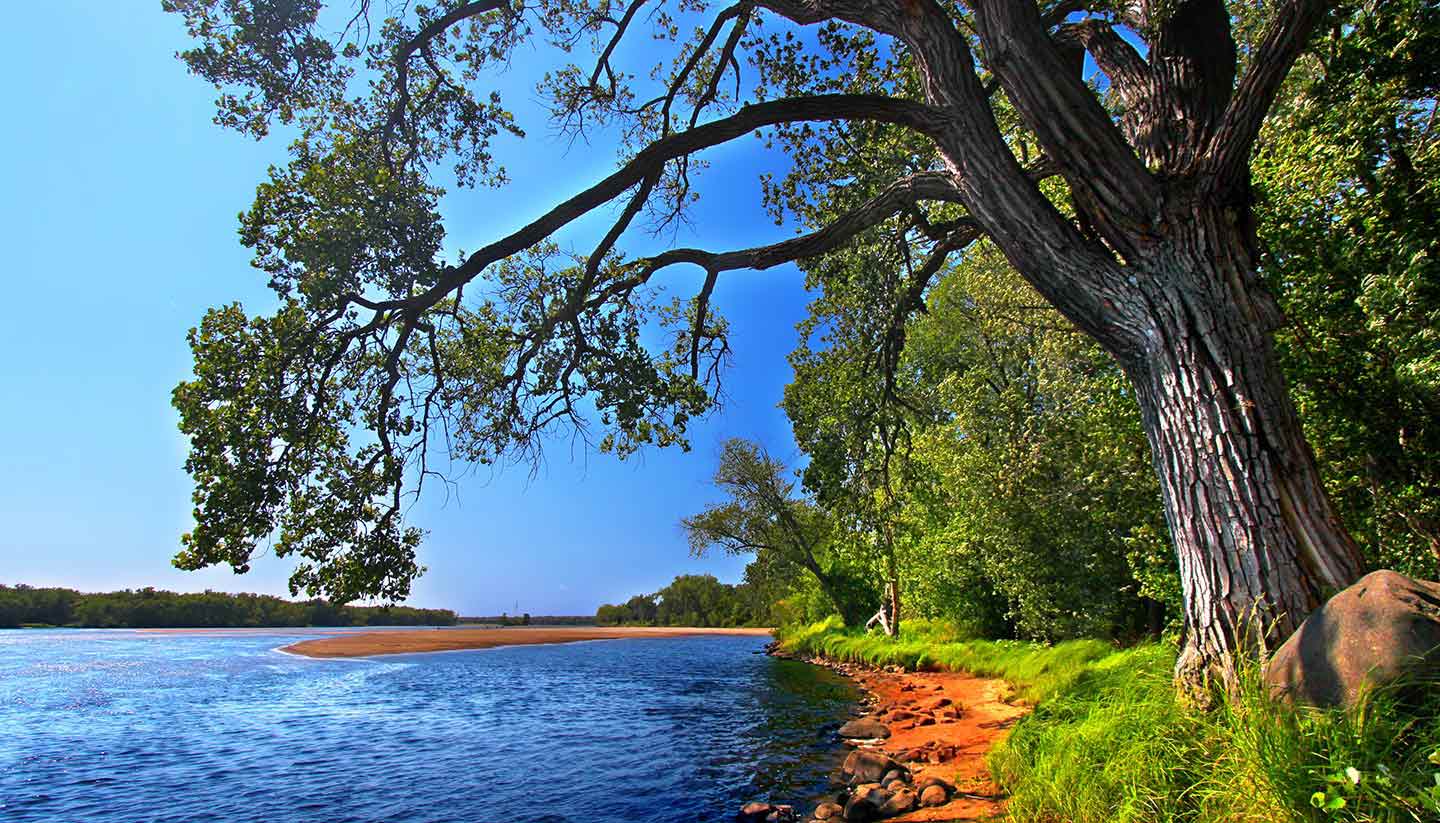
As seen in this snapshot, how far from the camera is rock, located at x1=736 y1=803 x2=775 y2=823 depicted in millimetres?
8234

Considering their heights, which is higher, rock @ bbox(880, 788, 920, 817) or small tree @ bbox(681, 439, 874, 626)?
small tree @ bbox(681, 439, 874, 626)

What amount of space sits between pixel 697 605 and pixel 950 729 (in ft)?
380

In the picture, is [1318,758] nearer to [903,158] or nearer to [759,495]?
[903,158]

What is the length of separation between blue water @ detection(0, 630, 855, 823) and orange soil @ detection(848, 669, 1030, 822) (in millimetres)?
1413

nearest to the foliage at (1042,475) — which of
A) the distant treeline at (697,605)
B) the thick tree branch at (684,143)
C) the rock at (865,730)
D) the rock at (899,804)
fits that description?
the rock at (865,730)

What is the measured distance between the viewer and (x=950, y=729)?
1230cm

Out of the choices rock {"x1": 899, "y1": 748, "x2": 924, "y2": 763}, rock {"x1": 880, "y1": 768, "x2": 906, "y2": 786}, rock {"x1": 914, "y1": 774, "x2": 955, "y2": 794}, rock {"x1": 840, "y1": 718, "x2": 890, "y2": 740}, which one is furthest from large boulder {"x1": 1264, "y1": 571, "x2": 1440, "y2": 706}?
rock {"x1": 840, "y1": 718, "x2": 890, "y2": 740}

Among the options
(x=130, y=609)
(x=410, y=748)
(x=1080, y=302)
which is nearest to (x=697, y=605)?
(x=130, y=609)

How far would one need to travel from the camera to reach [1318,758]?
3.47m

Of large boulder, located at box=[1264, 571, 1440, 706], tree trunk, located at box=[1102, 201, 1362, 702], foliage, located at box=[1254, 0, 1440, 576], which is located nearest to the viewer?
large boulder, located at box=[1264, 571, 1440, 706]

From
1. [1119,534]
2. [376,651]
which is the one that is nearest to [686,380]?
[1119,534]

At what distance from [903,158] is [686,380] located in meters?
4.21

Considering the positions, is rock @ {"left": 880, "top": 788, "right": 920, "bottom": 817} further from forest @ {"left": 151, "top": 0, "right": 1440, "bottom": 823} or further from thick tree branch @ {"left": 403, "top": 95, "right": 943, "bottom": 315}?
thick tree branch @ {"left": 403, "top": 95, "right": 943, "bottom": 315}

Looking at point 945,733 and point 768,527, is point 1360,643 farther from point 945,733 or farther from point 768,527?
point 768,527
